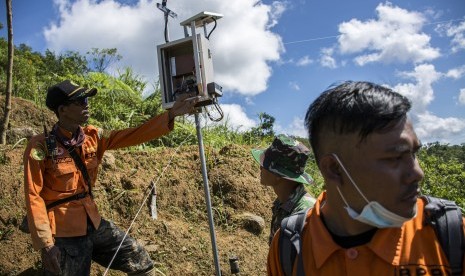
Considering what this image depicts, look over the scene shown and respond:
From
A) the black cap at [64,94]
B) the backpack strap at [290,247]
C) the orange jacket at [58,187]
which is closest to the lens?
the backpack strap at [290,247]

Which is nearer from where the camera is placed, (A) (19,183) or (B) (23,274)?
(B) (23,274)

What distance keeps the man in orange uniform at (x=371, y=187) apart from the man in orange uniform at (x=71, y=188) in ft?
6.77

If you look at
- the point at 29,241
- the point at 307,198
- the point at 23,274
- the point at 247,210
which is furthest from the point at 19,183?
the point at 307,198

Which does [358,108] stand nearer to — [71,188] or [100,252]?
[71,188]

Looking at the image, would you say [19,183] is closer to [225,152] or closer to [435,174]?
[225,152]

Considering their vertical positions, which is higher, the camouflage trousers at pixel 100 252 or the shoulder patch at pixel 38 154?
the shoulder patch at pixel 38 154

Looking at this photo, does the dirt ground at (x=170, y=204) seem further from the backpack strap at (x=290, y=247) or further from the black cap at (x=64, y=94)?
the backpack strap at (x=290, y=247)

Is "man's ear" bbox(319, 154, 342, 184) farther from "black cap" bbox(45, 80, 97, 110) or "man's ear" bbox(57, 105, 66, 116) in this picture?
"man's ear" bbox(57, 105, 66, 116)

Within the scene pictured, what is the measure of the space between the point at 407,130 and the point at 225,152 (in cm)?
589

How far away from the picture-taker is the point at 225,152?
7.18 metres

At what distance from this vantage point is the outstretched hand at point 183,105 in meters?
3.37

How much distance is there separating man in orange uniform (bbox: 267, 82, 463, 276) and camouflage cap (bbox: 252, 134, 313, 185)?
118 centimetres

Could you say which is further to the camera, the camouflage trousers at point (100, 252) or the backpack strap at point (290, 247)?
the camouflage trousers at point (100, 252)

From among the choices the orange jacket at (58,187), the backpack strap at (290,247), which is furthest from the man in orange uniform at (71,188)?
the backpack strap at (290,247)
